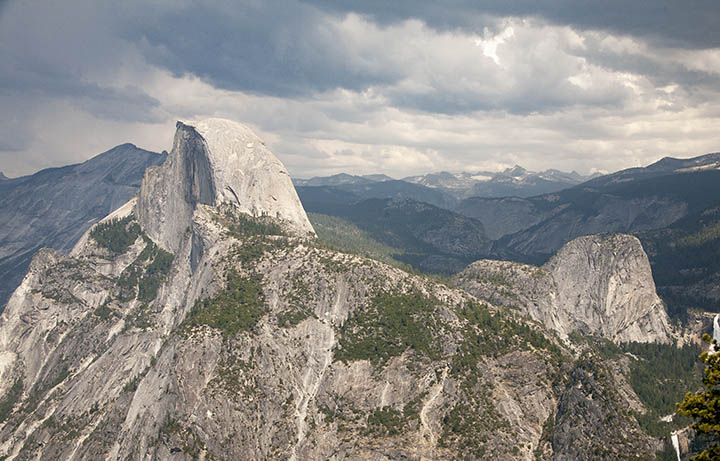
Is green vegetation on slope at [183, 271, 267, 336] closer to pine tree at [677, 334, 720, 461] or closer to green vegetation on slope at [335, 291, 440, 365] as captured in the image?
green vegetation on slope at [335, 291, 440, 365]

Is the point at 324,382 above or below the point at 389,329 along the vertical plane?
below

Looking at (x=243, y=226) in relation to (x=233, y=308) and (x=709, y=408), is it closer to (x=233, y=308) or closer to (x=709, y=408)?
(x=233, y=308)

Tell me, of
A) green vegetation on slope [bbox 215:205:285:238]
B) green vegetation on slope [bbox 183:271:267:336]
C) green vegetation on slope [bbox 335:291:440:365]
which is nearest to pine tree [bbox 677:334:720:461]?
green vegetation on slope [bbox 335:291:440:365]

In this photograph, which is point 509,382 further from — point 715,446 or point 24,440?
point 24,440

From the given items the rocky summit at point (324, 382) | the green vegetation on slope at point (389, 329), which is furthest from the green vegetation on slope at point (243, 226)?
the green vegetation on slope at point (389, 329)

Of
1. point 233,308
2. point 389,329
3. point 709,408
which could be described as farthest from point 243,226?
point 709,408

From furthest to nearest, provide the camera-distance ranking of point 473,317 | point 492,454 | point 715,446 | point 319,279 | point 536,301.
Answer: point 536,301 < point 319,279 < point 473,317 < point 492,454 < point 715,446

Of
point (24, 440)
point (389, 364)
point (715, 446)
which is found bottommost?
point (24, 440)

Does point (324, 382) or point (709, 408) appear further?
point (324, 382)

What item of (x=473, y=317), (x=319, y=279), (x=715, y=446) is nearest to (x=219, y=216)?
(x=319, y=279)

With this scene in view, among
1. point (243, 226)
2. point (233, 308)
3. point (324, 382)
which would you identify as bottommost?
point (324, 382)
